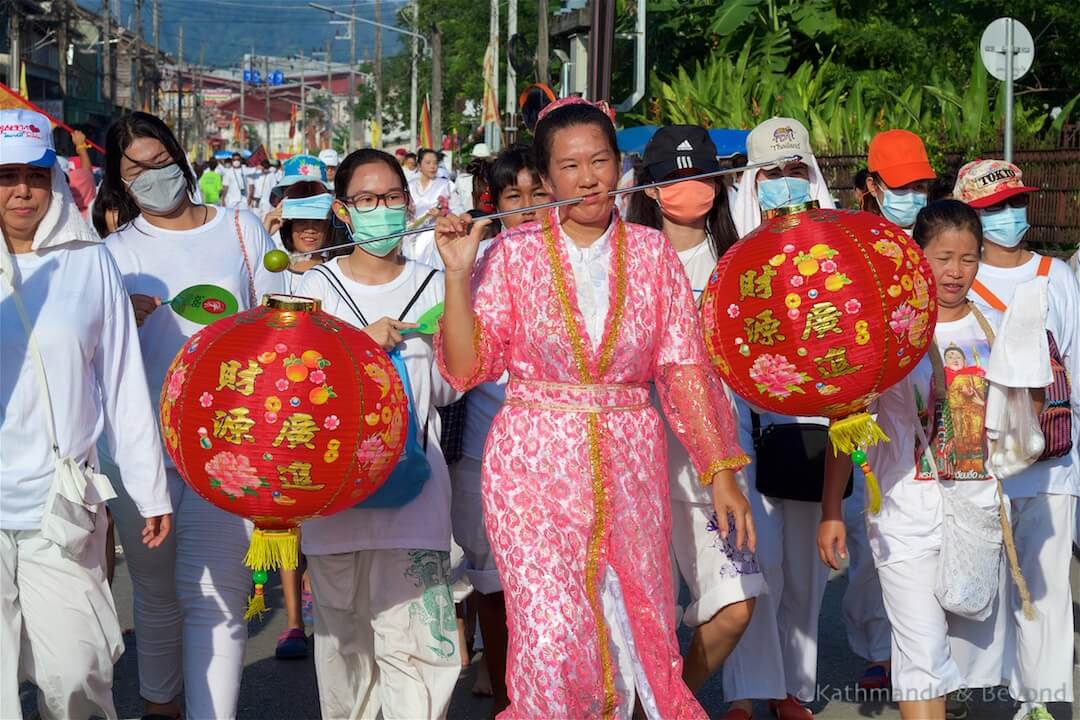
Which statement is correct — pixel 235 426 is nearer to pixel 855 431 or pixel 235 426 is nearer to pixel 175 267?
pixel 175 267

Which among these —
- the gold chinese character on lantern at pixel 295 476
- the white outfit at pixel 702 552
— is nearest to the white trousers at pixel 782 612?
the white outfit at pixel 702 552

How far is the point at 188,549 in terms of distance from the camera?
17.6 ft

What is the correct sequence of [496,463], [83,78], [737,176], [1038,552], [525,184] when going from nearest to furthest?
1. [496,463]
2. [1038,552]
3. [525,184]
4. [737,176]
5. [83,78]

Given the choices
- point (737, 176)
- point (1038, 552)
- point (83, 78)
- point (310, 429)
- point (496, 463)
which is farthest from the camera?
point (83, 78)

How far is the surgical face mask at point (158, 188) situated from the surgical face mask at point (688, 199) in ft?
5.84

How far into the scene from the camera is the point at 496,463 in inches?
182

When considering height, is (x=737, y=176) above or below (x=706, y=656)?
above

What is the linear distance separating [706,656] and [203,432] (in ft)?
6.60

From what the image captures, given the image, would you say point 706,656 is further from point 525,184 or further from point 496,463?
point 525,184

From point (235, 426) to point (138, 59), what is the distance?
64.2 m

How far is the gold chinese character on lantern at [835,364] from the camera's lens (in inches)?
175

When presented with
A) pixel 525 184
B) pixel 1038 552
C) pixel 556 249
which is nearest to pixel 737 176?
pixel 525 184

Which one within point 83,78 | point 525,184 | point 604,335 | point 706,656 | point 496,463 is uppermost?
point 83,78

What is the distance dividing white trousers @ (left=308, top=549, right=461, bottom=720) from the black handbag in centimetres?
131
